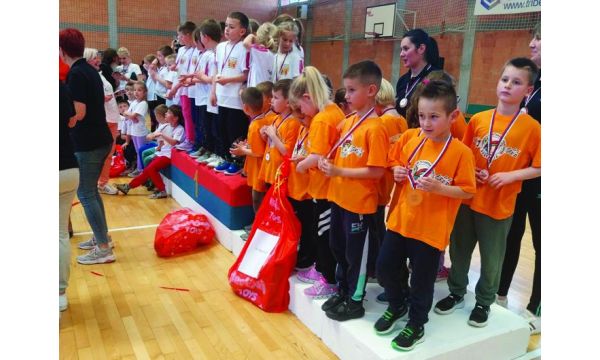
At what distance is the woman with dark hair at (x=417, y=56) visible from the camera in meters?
2.54

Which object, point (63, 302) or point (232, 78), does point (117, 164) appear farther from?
point (63, 302)

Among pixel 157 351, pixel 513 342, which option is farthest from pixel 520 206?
pixel 157 351

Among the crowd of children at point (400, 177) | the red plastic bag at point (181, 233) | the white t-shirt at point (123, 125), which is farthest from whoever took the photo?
the white t-shirt at point (123, 125)

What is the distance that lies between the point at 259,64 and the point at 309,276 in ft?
6.26

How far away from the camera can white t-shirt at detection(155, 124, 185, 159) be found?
5.05 m

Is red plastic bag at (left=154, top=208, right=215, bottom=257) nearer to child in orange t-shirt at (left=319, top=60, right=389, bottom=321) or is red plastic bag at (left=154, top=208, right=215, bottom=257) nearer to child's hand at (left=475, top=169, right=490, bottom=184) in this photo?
child in orange t-shirt at (left=319, top=60, right=389, bottom=321)

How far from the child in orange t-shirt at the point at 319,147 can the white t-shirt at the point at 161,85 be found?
3920 millimetres

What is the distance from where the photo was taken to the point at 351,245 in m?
2.21

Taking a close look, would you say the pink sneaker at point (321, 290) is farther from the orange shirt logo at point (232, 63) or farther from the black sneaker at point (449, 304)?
the orange shirt logo at point (232, 63)

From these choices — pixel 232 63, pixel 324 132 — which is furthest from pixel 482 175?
pixel 232 63

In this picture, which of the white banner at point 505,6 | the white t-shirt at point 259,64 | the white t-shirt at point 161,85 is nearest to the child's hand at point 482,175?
the white t-shirt at point 259,64

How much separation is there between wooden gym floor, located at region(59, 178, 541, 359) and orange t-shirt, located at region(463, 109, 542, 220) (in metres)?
0.91

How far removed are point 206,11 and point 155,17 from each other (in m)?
1.45

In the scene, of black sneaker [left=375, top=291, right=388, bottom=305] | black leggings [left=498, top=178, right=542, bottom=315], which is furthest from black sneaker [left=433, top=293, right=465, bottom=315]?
black leggings [left=498, top=178, right=542, bottom=315]
